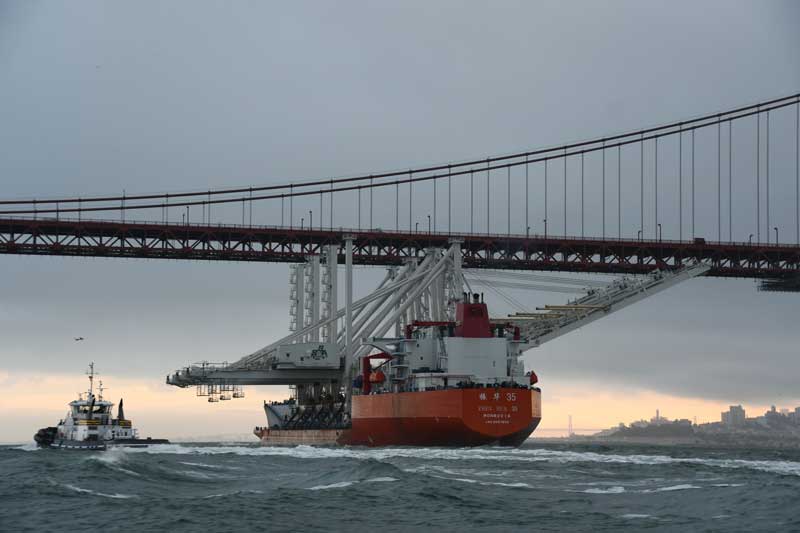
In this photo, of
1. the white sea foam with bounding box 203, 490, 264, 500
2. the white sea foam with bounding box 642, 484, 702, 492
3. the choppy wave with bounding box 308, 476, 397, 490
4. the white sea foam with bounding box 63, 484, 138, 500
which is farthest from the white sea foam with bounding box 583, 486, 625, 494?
the white sea foam with bounding box 63, 484, 138, 500

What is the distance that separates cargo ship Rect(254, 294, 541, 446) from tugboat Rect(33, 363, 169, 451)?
13.8 metres

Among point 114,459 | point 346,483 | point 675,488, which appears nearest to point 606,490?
point 675,488

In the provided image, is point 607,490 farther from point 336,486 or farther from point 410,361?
point 410,361

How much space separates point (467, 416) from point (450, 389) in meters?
1.91

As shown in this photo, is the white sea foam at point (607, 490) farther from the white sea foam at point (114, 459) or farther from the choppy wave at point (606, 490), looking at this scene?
the white sea foam at point (114, 459)

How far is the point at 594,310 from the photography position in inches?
3366

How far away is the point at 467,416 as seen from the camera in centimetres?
6259

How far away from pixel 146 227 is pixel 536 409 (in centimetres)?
3535

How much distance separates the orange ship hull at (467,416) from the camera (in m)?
62.9

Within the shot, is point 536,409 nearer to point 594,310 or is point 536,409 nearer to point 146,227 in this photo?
point 594,310

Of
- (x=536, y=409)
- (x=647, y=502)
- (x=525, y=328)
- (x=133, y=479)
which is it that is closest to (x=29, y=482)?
(x=133, y=479)

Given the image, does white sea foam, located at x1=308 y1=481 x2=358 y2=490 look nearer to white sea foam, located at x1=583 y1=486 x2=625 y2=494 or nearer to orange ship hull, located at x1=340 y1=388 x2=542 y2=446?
white sea foam, located at x1=583 y1=486 x2=625 y2=494

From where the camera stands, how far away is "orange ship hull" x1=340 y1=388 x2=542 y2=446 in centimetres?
6288

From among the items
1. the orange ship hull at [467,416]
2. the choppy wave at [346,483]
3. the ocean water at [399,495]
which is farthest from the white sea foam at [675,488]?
the orange ship hull at [467,416]
